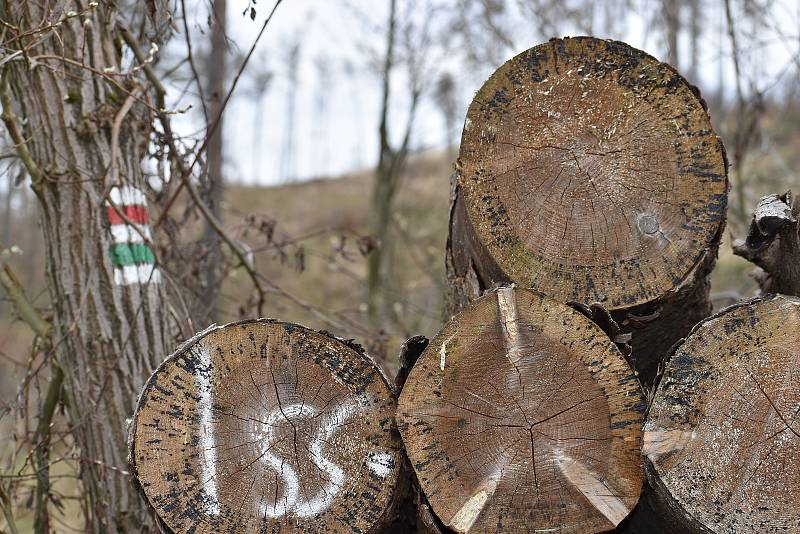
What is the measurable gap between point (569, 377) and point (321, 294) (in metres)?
15.2

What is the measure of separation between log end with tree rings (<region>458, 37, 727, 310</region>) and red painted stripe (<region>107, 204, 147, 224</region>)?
1.49 metres

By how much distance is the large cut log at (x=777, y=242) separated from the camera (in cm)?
184

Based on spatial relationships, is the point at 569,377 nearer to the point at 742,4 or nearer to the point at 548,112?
the point at 548,112

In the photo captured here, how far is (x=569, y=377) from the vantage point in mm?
1686

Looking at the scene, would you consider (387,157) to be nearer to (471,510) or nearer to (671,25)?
(671,25)

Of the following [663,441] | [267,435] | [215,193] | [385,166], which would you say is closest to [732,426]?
[663,441]

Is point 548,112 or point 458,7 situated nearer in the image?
point 548,112

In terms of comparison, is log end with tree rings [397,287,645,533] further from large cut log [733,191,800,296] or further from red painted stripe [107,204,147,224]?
red painted stripe [107,204,147,224]

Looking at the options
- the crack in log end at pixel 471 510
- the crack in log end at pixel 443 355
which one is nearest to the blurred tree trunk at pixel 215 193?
the crack in log end at pixel 443 355

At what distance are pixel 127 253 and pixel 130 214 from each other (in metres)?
0.17

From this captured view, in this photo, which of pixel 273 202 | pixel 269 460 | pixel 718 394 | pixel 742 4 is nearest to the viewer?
pixel 718 394

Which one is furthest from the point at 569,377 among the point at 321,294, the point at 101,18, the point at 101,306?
the point at 321,294

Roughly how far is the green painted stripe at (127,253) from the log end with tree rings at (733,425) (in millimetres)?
1994

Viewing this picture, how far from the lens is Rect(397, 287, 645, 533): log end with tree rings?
1.66m
